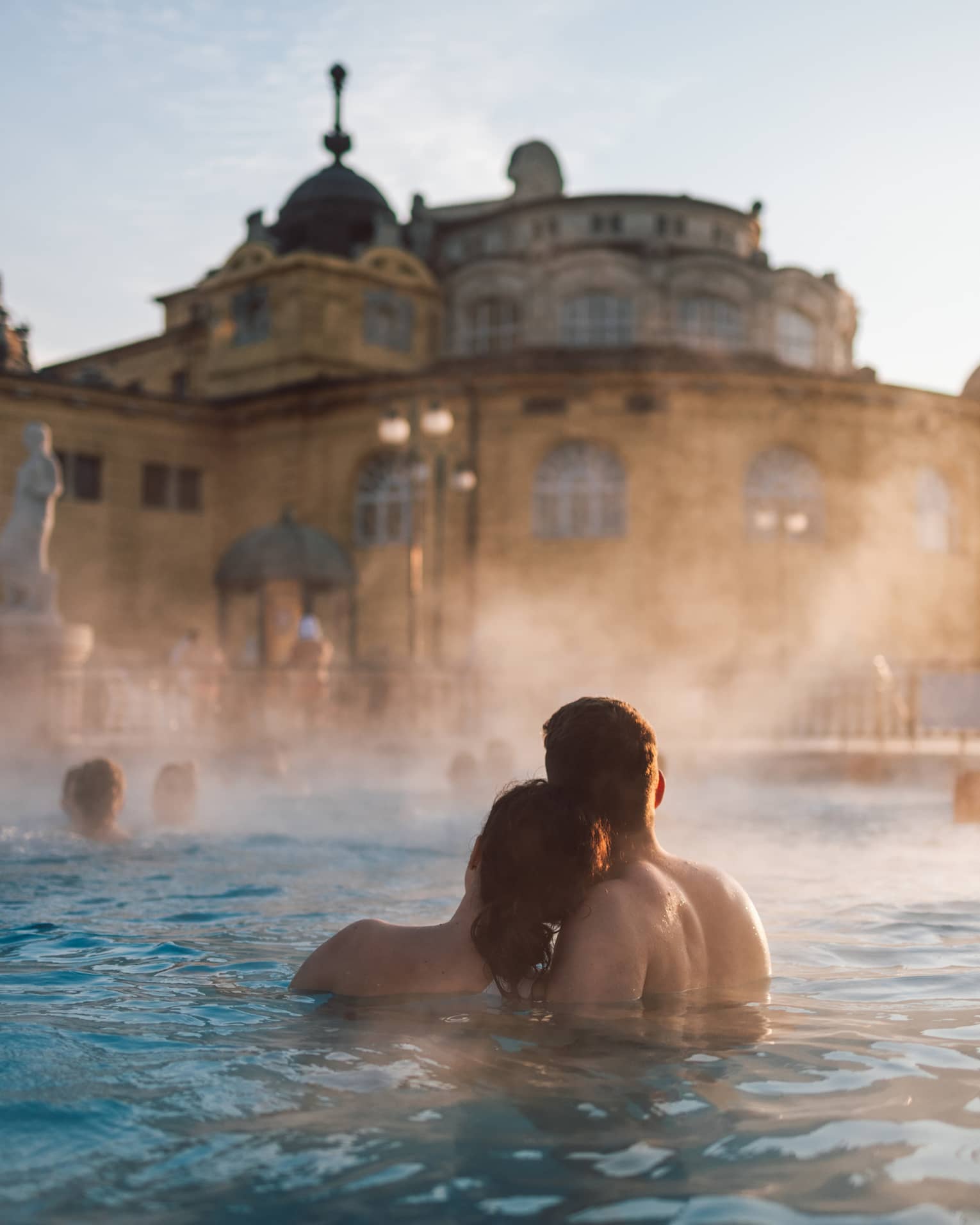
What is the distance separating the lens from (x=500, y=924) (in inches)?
164

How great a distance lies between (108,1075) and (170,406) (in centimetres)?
2937

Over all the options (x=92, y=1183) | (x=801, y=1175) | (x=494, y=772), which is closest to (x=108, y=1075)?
(x=92, y=1183)

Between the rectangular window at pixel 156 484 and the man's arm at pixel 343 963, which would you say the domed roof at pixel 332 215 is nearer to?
the rectangular window at pixel 156 484

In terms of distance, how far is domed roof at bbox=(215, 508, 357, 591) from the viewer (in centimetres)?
2775

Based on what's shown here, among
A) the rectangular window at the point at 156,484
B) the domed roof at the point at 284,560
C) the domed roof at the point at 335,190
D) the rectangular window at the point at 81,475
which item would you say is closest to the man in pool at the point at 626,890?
the domed roof at the point at 284,560

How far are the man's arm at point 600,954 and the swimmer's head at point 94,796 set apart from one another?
18.4 feet

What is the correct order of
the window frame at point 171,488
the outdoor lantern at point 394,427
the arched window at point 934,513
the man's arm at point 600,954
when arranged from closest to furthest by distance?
the man's arm at point 600,954, the outdoor lantern at point 394,427, the arched window at point 934,513, the window frame at point 171,488

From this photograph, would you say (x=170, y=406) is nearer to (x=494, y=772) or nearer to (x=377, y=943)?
(x=494, y=772)

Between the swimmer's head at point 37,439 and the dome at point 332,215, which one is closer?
the swimmer's head at point 37,439

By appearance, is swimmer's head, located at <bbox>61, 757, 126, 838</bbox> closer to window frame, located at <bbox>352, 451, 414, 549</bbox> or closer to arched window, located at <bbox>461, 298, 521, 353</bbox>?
window frame, located at <bbox>352, 451, 414, 549</bbox>

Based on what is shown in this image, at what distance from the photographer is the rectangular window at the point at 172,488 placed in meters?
31.9

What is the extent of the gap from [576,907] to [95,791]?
578 centimetres

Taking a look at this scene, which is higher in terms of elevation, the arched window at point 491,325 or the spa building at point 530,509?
the arched window at point 491,325

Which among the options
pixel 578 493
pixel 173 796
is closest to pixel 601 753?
pixel 173 796
